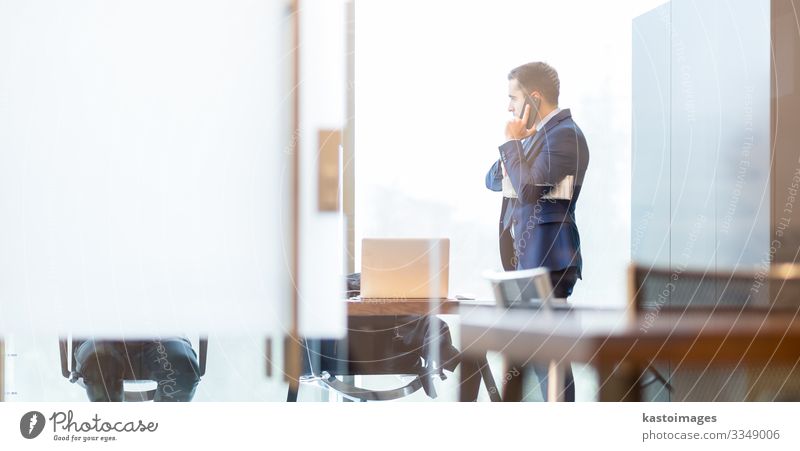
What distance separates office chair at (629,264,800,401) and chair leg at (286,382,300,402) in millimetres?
450

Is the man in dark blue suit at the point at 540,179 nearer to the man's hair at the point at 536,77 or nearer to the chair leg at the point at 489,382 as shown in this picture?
the man's hair at the point at 536,77

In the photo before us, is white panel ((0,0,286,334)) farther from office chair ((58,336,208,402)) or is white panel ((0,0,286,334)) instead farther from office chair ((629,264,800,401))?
office chair ((629,264,800,401))

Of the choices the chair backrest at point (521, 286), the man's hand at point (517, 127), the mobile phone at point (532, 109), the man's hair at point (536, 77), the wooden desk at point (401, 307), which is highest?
the man's hair at point (536, 77)

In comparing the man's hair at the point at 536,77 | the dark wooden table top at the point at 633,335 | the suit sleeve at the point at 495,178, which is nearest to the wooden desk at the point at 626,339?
the dark wooden table top at the point at 633,335

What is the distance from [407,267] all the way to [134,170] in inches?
14.0

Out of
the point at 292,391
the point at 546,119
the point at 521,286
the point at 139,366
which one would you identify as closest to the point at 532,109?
the point at 546,119

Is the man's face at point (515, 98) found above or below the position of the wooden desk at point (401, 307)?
above

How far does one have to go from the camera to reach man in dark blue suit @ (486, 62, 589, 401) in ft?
3.33

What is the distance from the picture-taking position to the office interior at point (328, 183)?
38.4 inches

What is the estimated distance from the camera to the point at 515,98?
102 centimetres

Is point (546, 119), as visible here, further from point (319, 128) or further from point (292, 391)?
point (292, 391)

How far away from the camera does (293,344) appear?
1016 millimetres

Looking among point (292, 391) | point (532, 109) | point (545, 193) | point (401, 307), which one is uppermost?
point (532, 109)

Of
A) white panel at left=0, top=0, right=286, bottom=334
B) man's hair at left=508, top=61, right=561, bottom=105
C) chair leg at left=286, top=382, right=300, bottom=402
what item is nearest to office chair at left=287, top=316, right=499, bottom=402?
chair leg at left=286, top=382, right=300, bottom=402
